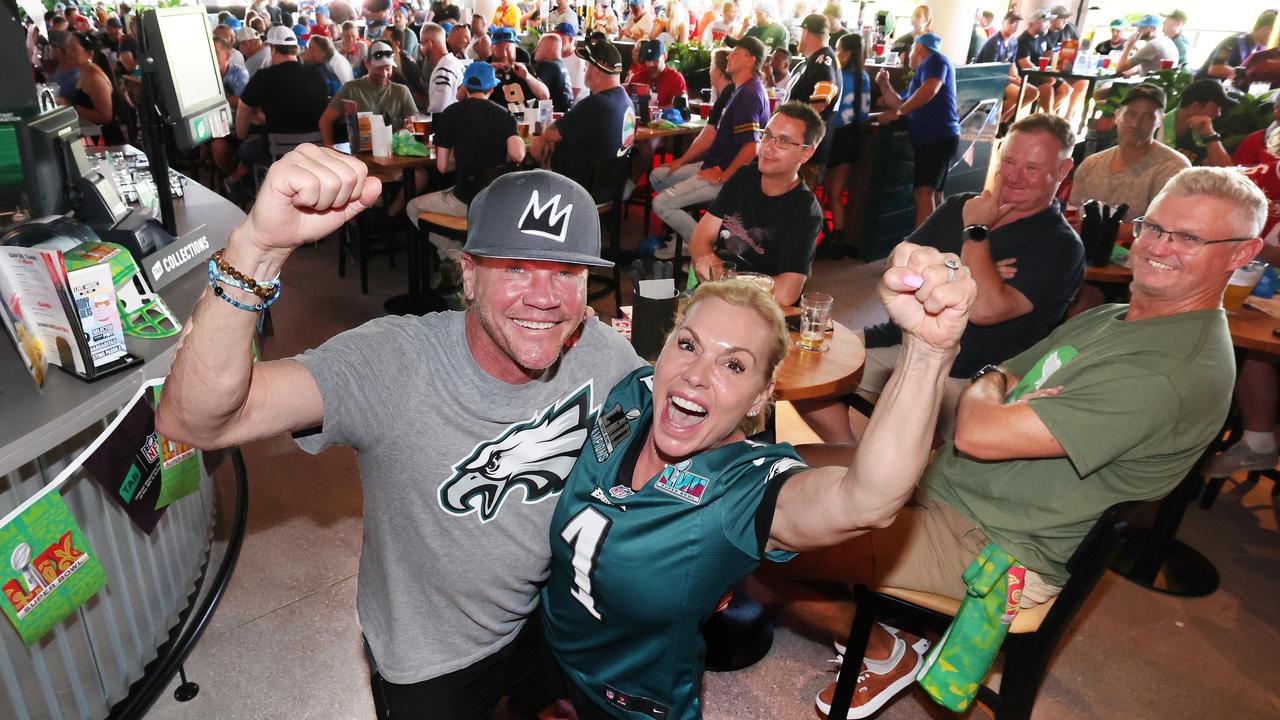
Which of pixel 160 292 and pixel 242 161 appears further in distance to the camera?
pixel 242 161

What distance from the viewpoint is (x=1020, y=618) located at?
6.92 ft

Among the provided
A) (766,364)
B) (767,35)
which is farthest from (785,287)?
(767,35)

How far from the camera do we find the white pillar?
9.72 m

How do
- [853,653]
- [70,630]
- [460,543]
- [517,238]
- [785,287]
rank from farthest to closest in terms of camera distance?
[785,287] < [853,653] < [70,630] < [460,543] < [517,238]

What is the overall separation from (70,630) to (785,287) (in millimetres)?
2688

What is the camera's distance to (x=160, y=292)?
8.08ft

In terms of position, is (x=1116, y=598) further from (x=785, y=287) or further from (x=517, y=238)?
(x=517, y=238)

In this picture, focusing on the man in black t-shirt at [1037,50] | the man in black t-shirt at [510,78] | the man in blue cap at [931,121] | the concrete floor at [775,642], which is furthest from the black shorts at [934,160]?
the man in black t-shirt at [1037,50]

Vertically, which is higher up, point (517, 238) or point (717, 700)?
point (517, 238)

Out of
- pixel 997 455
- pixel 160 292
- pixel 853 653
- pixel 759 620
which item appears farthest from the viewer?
pixel 759 620

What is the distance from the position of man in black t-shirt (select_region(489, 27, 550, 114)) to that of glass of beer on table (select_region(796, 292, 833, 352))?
436 centimetres

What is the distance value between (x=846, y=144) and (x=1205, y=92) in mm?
2497

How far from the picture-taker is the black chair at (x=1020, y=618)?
1783mm

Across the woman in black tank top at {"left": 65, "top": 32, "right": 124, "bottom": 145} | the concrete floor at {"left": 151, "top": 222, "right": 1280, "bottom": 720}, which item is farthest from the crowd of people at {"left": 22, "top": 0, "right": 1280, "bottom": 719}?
the woman in black tank top at {"left": 65, "top": 32, "right": 124, "bottom": 145}
